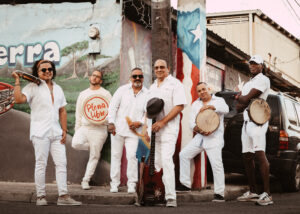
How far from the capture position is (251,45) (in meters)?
25.9

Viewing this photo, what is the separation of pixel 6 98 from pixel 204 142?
4.10m

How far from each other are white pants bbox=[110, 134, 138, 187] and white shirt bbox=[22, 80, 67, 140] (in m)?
1.52

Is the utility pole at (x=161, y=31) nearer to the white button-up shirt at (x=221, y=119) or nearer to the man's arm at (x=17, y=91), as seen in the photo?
the white button-up shirt at (x=221, y=119)

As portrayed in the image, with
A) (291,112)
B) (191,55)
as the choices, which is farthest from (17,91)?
(291,112)

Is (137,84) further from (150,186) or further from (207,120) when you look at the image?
(150,186)

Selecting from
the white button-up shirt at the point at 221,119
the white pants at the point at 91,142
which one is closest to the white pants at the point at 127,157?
the white pants at the point at 91,142

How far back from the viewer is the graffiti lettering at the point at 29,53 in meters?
8.98

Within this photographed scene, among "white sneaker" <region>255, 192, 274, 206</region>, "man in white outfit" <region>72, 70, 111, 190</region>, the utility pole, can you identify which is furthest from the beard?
"white sneaker" <region>255, 192, 274, 206</region>

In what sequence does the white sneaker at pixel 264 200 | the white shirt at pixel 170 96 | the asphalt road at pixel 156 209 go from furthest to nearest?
1. the white sneaker at pixel 264 200
2. the white shirt at pixel 170 96
3. the asphalt road at pixel 156 209

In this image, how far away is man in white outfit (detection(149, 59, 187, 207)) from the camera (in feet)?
20.3

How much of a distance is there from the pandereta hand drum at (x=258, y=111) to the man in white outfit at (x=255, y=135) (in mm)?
83

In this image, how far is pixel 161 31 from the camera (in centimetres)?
750

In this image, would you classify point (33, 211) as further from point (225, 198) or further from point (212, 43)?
point (212, 43)

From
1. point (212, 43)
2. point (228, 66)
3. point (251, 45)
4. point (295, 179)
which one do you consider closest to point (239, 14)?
point (251, 45)
